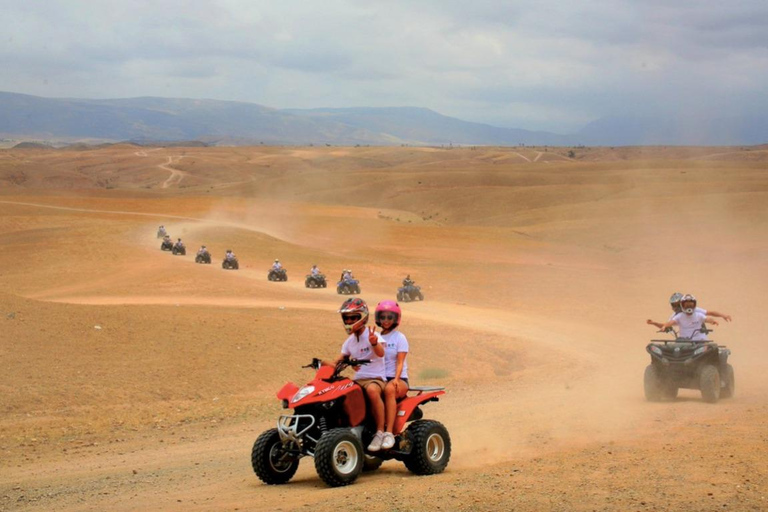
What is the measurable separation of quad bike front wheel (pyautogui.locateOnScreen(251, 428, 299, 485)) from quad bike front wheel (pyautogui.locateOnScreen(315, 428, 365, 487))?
513 mm

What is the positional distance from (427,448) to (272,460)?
1.71 metres

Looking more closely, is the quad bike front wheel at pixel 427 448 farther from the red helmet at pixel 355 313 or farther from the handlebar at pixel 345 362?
the red helmet at pixel 355 313

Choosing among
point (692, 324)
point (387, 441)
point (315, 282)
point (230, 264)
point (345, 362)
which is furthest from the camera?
point (230, 264)

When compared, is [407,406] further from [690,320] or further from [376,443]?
[690,320]

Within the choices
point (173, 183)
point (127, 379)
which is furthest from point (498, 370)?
point (173, 183)

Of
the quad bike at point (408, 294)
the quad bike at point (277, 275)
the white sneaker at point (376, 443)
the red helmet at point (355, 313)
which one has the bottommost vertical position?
the white sneaker at point (376, 443)

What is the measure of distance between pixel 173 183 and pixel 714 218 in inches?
3874

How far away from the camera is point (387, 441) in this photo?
10180 mm

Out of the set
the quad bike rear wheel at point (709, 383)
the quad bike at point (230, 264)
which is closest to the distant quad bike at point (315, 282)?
the quad bike at point (230, 264)

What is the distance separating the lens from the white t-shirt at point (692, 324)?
1633 cm

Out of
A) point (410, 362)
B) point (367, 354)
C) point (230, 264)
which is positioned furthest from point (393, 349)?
point (230, 264)

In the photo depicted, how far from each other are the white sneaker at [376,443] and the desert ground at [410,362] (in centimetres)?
35

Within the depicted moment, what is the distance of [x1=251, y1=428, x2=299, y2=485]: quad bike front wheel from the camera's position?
998 cm

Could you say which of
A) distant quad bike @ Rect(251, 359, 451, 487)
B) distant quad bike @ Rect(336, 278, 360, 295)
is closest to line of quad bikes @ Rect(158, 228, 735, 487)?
distant quad bike @ Rect(251, 359, 451, 487)
